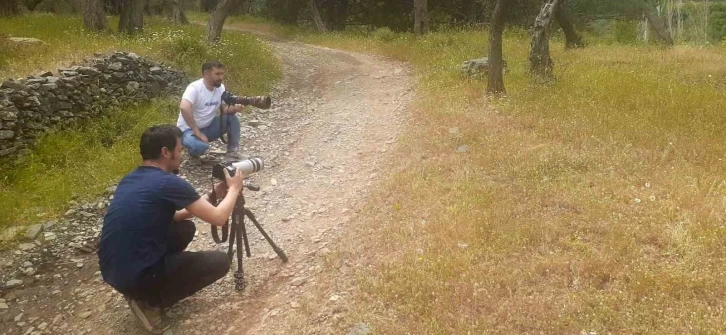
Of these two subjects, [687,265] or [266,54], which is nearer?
[687,265]

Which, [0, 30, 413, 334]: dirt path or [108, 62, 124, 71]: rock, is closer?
[0, 30, 413, 334]: dirt path

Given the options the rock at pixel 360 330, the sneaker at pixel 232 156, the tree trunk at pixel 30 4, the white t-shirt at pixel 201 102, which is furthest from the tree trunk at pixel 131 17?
the rock at pixel 360 330

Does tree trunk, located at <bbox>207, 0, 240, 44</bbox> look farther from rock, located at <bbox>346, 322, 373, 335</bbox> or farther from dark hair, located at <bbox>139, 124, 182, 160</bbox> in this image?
rock, located at <bbox>346, 322, 373, 335</bbox>

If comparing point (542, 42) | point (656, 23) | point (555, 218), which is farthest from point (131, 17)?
→ point (656, 23)

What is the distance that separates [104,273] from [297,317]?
1750mm

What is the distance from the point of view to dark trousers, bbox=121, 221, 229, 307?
4711 millimetres

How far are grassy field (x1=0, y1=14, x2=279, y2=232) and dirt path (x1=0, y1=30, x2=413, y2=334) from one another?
578 mm

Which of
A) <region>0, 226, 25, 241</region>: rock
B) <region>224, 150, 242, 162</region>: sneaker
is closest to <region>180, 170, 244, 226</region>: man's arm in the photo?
<region>0, 226, 25, 241</region>: rock

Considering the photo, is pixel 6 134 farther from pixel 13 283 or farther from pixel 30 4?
pixel 30 4

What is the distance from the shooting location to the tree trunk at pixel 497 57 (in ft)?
35.6

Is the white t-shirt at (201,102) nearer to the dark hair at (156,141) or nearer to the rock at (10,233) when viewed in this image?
the rock at (10,233)

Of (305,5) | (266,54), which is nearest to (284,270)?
(266,54)

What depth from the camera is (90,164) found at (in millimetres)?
8242

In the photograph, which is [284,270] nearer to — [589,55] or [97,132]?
[97,132]
